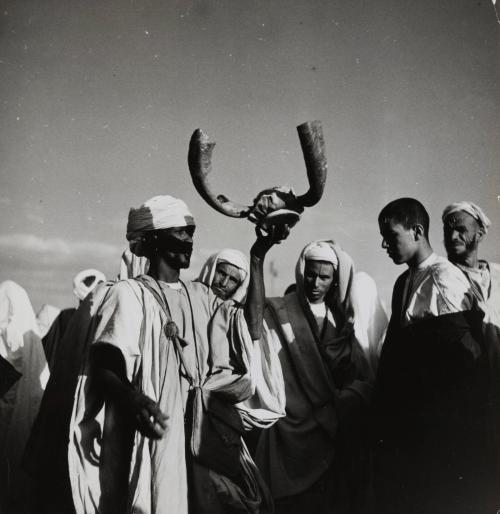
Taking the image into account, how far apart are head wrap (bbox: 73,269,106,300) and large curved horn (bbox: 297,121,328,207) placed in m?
4.52

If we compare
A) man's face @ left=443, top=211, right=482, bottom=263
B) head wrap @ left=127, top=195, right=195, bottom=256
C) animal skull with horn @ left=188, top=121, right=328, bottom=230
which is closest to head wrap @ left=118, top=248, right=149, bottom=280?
head wrap @ left=127, top=195, right=195, bottom=256

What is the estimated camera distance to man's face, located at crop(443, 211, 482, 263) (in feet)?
17.1

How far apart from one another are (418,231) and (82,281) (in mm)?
4272

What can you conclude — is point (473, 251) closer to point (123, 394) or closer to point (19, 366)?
point (123, 394)

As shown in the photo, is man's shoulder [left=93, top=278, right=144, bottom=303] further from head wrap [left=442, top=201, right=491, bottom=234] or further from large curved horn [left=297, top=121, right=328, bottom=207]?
head wrap [left=442, top=201, right=491, bottom=234]

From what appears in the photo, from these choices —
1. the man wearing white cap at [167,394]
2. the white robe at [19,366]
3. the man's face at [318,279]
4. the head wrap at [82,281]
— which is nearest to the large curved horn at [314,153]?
the man wearing white cap at [167,394]

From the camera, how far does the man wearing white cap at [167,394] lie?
3.34 m

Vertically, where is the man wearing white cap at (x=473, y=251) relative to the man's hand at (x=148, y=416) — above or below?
above

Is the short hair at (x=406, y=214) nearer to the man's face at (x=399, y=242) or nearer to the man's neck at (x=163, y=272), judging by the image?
the man's face at (x=399, y=242)

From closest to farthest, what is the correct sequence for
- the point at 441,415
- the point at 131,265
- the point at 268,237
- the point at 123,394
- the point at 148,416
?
the point at 148,416, the point at 123,394, the point at 268,237, the point at 441,415, the point at 131,265

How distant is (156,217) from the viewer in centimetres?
371

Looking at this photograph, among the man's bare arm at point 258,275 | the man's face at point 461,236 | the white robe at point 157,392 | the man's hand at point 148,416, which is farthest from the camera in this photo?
the man's face at point 461,236

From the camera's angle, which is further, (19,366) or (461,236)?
(19,366)

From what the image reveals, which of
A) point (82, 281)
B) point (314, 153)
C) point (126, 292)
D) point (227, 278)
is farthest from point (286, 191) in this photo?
point (82, 281)
